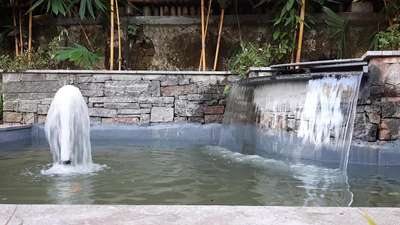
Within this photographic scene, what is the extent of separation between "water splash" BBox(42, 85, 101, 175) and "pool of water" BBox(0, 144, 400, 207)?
0.70ft

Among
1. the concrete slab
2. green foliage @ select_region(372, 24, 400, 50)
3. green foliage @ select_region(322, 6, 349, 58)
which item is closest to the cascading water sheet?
green foliage @ select_region(372, 24, 400, 50)

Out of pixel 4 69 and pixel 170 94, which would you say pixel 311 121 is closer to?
pixel 170 94

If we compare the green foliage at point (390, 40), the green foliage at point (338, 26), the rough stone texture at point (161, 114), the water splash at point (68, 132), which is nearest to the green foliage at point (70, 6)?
the rough stone texture at point (161, 114)

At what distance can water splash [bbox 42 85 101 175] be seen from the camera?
4219mm

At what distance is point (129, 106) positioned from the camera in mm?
6805

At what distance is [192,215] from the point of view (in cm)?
196

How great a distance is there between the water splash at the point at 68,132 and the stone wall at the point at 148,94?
7.96 ft

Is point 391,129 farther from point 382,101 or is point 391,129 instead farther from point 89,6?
point 89,6

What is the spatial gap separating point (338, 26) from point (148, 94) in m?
2.96

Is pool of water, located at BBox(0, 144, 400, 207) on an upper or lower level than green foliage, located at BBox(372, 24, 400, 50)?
lower

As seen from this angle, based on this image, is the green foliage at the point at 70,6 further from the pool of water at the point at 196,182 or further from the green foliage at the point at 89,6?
the pool of water at the point at 196,182

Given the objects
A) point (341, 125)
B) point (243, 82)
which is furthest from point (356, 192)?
point (243, 82)

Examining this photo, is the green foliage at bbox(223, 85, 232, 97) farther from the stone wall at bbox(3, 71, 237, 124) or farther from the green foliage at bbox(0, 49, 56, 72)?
the green foliage at bbox(0, 49, 56, 72)

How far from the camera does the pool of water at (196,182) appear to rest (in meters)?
3.03
